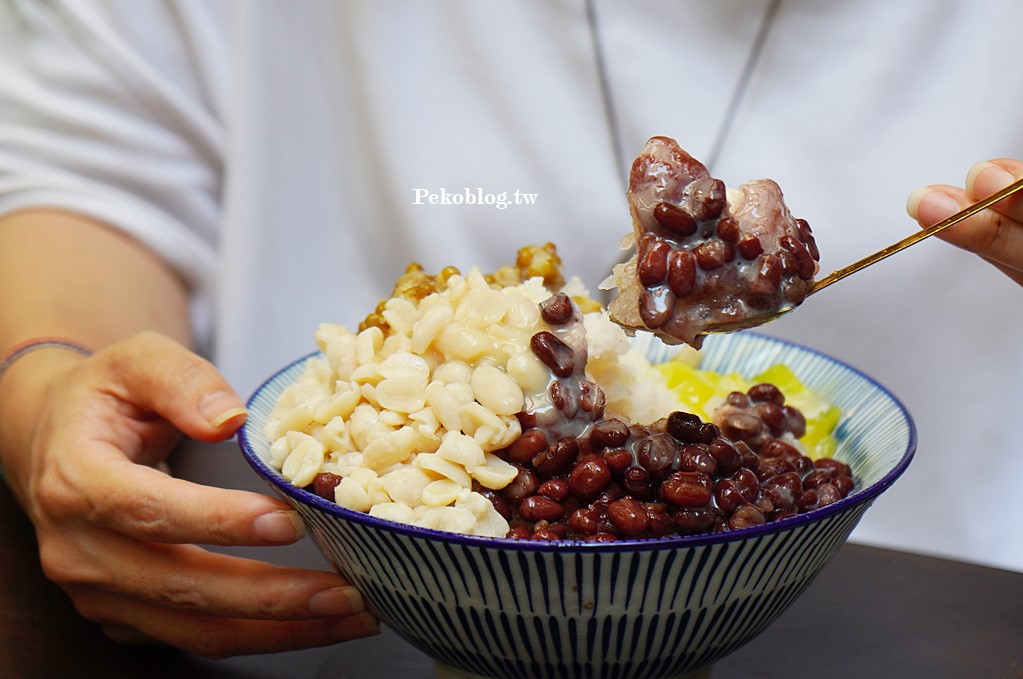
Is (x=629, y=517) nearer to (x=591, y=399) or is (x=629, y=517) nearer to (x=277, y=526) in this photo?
(x=591, y=399)

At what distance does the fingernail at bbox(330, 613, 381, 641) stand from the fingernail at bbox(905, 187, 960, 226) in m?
0.95

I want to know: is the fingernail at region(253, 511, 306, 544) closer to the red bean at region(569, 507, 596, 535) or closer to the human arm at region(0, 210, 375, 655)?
the human arm at region(0, 210, 375, 655)

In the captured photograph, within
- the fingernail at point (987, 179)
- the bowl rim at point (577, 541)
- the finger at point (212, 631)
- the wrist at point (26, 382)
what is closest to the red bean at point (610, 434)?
the bowl rim at point (577, 541)

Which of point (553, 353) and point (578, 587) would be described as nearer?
point (578, 587)

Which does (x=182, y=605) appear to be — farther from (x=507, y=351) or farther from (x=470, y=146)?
(x=470, y=146)

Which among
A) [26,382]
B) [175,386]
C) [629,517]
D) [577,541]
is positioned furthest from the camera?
[26,382]

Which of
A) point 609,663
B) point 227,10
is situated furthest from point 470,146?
point 609,663

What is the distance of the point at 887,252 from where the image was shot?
1158 mm

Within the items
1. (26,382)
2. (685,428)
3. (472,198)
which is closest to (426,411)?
(685,428)

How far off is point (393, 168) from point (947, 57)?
4.32ft

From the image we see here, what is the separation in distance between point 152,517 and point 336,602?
301 millimetres

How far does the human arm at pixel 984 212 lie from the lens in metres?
1.24

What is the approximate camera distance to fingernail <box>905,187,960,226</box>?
1262 mm

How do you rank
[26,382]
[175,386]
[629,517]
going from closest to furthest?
1. [629,517]
2. [175,386]
3. [26,382]
